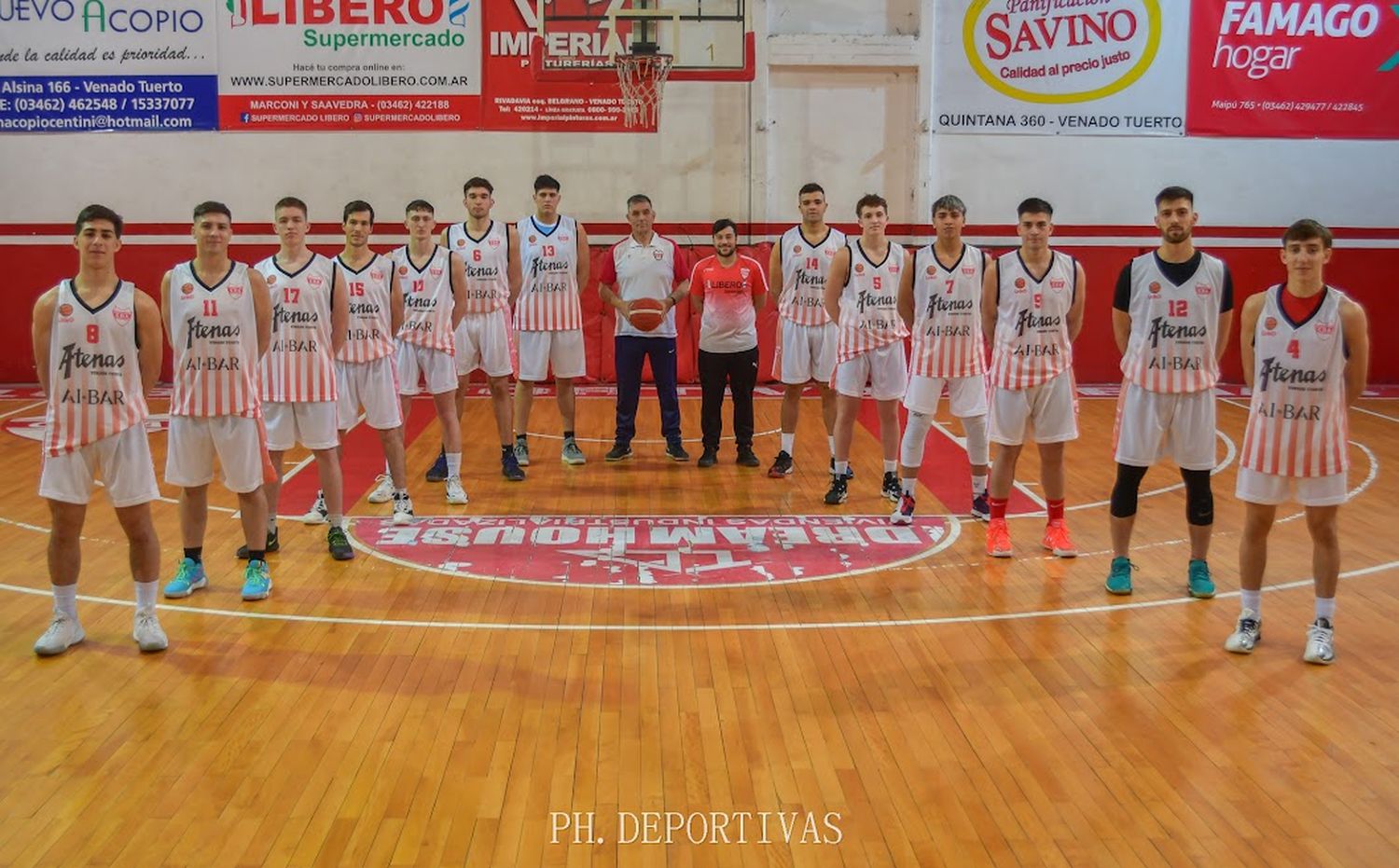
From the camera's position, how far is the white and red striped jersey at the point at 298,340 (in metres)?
7.02

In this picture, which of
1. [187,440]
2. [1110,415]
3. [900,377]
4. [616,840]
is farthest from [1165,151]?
[616,840]

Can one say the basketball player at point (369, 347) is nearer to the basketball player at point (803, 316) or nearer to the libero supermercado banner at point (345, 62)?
the basketball player at point (803, 316)

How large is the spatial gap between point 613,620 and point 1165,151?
9.47 m

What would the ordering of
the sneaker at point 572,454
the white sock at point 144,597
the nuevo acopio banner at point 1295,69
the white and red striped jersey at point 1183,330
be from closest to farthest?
1. the white sock at point 144,597
2. the white and red striped jersey at point 1183,330
3. the sneaker at point 572,454
4. the nuevo acopio banner at point 1295,69

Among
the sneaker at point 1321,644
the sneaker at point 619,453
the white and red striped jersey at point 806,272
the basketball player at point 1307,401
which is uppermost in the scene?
the white and red striped jersey at point 806,272

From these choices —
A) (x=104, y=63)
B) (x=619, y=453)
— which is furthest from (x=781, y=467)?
(x=104, y=63)

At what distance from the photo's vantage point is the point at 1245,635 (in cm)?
573

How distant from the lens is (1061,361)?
7.10 meters

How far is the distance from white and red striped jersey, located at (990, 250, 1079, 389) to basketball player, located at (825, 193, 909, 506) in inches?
43.7

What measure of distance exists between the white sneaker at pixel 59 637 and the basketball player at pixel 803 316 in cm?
481

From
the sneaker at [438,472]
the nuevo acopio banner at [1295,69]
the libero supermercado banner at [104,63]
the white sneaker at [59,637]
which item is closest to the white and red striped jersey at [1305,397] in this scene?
the white sneaker at [59,637]

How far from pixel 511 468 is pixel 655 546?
6.61ft

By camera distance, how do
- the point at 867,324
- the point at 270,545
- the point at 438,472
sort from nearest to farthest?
the point at 270,545
the point at 867,324
the point at 438,472

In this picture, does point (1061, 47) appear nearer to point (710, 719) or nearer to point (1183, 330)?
point (1183, 330)
